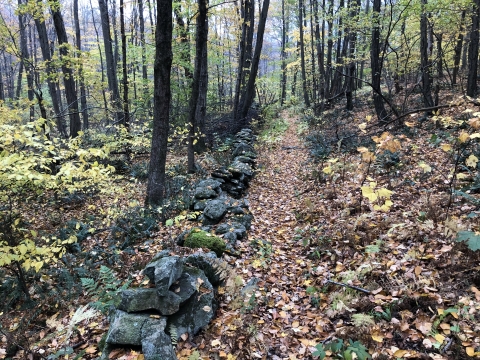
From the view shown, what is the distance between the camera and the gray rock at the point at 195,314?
3551 millimetres

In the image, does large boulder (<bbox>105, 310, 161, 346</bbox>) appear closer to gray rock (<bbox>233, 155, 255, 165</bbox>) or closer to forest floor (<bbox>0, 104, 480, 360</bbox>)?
forest floor (<bbox>0, 104, 480, 360</bbox>)

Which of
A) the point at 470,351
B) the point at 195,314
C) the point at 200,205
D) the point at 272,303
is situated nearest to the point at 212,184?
the point at 200,205

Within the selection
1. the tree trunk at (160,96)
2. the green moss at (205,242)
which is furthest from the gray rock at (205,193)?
the green moss at (205,242)

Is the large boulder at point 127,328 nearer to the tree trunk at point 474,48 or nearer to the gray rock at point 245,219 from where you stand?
the gray rock at point 245,219

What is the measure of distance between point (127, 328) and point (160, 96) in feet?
17.4

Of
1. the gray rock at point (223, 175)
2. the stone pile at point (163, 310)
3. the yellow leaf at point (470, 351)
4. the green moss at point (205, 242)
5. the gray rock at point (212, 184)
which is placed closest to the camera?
the yellow leaf at point (470, 351)

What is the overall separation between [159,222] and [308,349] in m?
4.84

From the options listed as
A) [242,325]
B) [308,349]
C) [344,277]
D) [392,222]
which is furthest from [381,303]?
[392,222]

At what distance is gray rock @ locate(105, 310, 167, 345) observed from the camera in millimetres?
3174

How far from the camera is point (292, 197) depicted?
8477mm

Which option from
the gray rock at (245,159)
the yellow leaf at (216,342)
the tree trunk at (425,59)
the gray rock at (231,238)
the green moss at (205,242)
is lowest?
the yellow leaf at (216,342)

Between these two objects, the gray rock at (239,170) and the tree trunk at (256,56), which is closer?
the gray rock at (239,170)

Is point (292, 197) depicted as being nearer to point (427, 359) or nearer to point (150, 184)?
point (150, 184)

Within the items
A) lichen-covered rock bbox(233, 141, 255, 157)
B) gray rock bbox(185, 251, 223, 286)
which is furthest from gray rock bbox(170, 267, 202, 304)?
lichen-covered rock bbox(233, 141, 255, 157)
